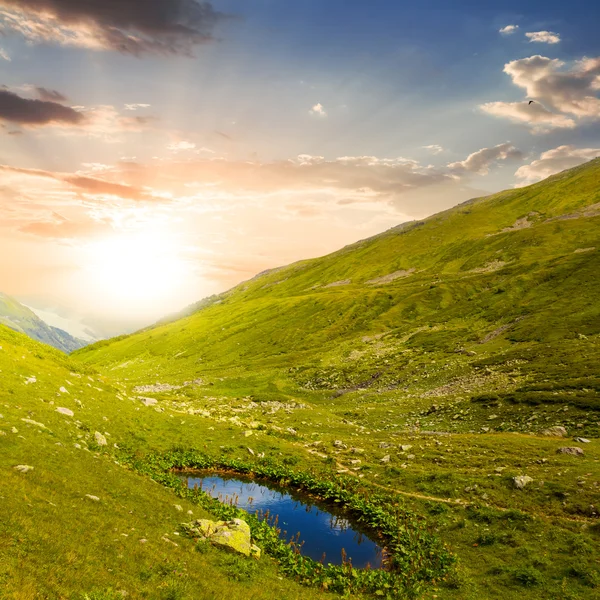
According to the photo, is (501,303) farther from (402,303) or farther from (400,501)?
(400,501)

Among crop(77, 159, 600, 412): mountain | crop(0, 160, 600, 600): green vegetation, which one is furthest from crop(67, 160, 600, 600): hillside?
crop(77, 159, 600, 412): mountain

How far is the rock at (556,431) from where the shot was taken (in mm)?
41406

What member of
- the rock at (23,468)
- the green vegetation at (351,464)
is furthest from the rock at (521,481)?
the rock at (23,468)

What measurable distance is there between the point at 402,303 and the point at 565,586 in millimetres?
122401

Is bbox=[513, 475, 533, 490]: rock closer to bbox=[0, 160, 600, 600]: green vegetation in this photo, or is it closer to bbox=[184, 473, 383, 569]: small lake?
bbox=[0, 160, 600, 600]: green vegetation

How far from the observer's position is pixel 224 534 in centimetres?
2128

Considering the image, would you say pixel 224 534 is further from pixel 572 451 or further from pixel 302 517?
pixel 572 451

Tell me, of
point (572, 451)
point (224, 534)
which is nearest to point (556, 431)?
point (572, 451)

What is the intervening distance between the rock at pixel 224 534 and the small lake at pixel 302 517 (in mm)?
5351

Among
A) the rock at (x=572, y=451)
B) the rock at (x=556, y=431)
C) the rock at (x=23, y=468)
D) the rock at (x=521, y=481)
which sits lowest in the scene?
the rock at (x=556, y=431)

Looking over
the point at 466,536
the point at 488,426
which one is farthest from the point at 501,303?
the point at 466,536

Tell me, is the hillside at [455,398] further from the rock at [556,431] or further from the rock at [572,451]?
the rock at [572,451]

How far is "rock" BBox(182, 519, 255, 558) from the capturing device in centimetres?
2075

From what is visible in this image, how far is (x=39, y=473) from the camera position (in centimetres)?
1950
